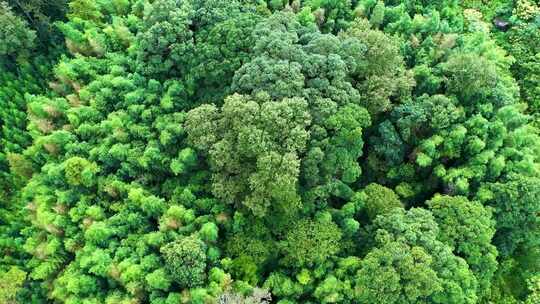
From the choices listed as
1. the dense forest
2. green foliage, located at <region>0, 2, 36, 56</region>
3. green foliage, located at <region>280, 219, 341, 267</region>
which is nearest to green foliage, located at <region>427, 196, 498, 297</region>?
the dense forest

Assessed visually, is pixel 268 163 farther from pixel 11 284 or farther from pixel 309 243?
pixel 11 284

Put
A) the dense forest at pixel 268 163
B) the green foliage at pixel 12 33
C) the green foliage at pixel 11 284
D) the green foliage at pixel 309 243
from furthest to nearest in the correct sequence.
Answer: the green foliage at pixel 12 33 → the green foliage at pixel 11 284 → the green foliage at pixel 309 243 → the dense forest at pixel 268 163

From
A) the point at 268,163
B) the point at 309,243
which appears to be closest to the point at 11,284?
the point at 268,163

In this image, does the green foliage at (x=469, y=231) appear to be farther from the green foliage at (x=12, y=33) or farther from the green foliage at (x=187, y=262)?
the green foliage at (x=12, y=33)

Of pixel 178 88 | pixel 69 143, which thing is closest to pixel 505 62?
pixel 178 88

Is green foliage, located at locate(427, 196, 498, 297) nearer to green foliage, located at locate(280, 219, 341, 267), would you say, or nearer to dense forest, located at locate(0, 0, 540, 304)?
dense forest, located at locate(0, 0, 540, 304)

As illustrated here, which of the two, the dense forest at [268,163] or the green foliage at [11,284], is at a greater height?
the dense forest at [268,163]

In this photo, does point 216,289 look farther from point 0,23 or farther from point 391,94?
point 0,23

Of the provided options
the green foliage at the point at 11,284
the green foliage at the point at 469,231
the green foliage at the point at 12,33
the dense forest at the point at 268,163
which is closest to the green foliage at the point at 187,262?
the dense forest at the point at 268,163
